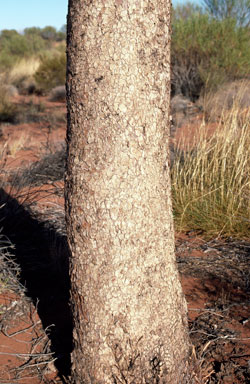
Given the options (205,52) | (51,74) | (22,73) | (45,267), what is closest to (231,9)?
(205,52)

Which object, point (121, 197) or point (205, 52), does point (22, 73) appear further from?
point (121, 197)

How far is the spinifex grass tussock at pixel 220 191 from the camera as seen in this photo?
4.41 m

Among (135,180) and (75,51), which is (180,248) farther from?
(75,51)

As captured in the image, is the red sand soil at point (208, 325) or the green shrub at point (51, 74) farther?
the green shrub at point (51, 74)

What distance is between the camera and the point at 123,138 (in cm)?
206

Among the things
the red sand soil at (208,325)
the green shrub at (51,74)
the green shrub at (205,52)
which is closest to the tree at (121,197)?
the red sand soil at (208,325)

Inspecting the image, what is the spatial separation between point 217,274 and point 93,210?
75.4 inches

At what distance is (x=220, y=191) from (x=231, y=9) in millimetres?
11443

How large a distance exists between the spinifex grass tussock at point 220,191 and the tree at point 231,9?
32.5ft

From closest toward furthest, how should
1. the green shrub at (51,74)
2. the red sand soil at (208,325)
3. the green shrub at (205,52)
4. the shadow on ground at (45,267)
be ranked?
the red sand soil at (208,325) < the shadow on ground at (45,267) < the green shrub at (205,52) < the green shrub at (51,74)

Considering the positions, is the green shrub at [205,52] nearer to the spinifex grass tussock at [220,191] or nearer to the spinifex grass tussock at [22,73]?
the spinifex grass tussock at [220,191]

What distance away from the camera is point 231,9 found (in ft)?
47.1

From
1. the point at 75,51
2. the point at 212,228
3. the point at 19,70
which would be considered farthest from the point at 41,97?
the point at 75,51

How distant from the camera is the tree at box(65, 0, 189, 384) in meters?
2.01
